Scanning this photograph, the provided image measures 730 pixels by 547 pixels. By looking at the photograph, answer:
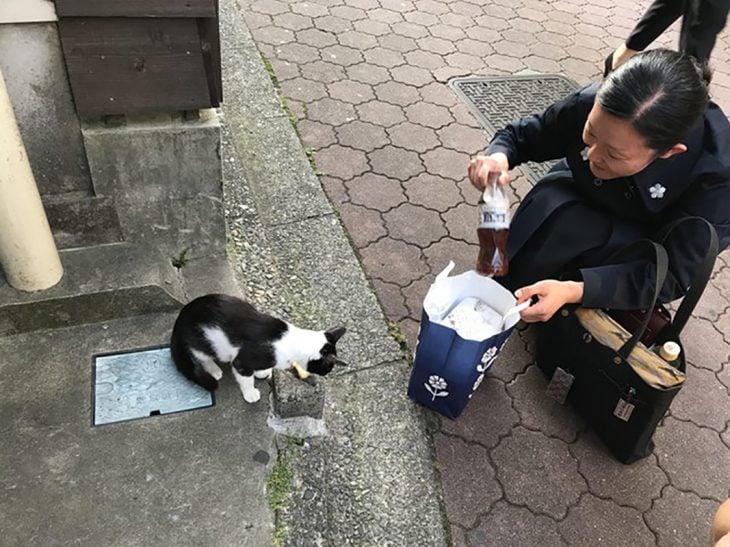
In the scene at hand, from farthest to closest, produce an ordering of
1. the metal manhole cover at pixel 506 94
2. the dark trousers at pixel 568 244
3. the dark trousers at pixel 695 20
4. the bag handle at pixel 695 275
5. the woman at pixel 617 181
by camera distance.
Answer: the metal manhole cover at pixel 506 94 → the dark trousers at pixel 695 20 → the dark trousers at pixel 568 244 → the bag handle at pixel 695 275 → the woman at pixel 617 181

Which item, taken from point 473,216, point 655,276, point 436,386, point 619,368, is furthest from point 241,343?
point 473,216

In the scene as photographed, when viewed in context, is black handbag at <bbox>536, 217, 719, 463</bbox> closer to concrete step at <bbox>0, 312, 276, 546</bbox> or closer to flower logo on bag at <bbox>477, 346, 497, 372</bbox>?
flower logo on bag at <bbox>477, 346, 497, 372</bbox>

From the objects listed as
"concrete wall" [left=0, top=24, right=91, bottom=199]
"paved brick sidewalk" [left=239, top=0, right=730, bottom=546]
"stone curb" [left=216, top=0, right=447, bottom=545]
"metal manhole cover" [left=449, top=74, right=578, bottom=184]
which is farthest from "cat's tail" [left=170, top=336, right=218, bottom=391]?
"metal manhole cover" [left=449, top=74, right=578, bottom=184]

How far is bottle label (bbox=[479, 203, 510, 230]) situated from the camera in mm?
2244

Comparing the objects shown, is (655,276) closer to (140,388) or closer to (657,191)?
(657,191)

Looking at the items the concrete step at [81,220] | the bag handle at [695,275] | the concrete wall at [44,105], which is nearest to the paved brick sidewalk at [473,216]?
the bag handle at [695,275]

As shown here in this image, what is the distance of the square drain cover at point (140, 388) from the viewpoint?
7.16 feet

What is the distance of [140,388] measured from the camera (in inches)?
89.0

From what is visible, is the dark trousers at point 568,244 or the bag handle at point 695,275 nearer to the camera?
the bag handle at point 695,275

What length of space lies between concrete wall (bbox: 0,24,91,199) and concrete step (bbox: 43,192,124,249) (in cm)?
6

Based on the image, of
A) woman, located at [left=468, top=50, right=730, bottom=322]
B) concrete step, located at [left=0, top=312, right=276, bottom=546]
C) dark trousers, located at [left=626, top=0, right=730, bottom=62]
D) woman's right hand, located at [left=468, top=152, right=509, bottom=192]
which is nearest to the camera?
concrete step, located at [left=0, top=312, right=276, bottom=546]

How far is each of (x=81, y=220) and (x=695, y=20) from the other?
3399 mm

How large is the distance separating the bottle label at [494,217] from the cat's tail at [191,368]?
1.17m

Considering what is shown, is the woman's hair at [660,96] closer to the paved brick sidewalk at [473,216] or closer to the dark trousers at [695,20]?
the paved brick sidewalk at [473,216]
